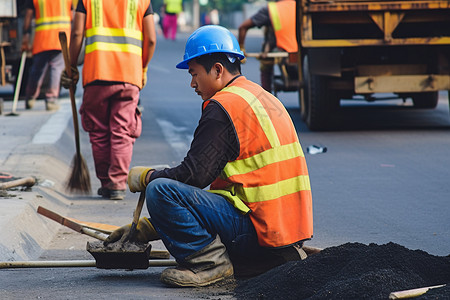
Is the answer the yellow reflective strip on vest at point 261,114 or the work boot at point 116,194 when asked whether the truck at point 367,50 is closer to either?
the work boot at point 116,194

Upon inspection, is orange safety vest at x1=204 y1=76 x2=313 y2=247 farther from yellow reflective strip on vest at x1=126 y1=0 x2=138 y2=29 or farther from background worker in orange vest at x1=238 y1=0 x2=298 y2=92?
background worker in orange vest at x1=238 y1=0 x2=298 y2=92

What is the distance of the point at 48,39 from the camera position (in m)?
12.4

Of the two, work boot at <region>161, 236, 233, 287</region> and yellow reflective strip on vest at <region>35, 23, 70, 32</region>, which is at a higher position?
yellow reflective strip on vest at <region>35, 23, 70, 32</region>

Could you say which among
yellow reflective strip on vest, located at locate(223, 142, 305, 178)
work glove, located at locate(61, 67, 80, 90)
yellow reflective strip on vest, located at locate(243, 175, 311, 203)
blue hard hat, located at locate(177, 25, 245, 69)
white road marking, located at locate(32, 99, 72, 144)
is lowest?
white road marking, located at locate(32, 99, 72, 144)

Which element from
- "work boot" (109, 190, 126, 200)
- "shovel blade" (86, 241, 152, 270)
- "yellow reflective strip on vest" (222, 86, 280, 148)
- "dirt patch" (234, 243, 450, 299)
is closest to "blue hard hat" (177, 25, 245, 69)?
"yellow reflective strip on vest" (222, 86, 280, 148)

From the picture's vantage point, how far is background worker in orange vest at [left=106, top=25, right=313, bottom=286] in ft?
14.7

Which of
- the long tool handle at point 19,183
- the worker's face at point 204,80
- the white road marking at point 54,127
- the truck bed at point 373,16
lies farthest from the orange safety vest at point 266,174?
the truck bed at point 373,16

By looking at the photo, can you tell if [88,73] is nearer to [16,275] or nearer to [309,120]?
[16,275]

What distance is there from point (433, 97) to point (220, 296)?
9709mm

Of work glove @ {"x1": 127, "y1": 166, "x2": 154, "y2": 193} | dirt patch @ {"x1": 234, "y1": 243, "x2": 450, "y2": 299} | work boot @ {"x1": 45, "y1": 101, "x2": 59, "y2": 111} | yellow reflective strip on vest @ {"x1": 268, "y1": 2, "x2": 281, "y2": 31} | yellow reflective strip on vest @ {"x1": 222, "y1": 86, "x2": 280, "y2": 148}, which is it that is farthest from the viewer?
yellow reflective strip on vest @ {"x1": 268, "y1": 2, "x2": 281, "y2": 31}

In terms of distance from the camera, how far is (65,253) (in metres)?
5.80

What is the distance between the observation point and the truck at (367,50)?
35.7 feet

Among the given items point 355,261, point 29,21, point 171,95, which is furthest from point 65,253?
point 171,95

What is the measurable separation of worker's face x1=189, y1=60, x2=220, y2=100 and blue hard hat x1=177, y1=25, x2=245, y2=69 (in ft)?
0.22
